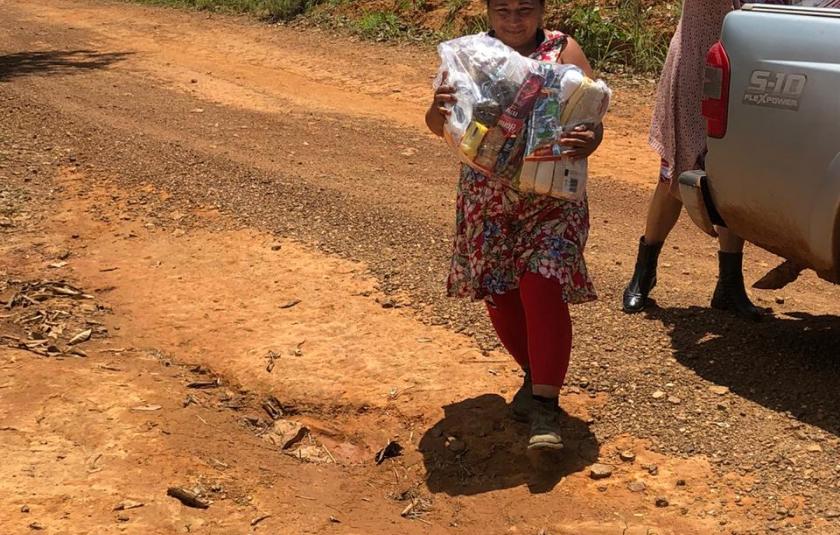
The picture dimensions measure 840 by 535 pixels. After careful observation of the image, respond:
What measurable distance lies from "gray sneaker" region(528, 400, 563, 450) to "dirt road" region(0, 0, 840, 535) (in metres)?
0.16

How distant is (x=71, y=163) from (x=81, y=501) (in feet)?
15.1

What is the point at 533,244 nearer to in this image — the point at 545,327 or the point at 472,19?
the point at 545,327

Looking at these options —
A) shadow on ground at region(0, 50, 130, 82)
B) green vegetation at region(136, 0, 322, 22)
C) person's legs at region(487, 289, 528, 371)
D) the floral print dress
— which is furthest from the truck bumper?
green vegetation at region(136, 0, 322, 22)

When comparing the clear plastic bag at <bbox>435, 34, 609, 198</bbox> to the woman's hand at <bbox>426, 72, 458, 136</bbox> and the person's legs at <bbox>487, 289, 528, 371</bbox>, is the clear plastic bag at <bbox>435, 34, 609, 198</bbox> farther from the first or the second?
the person's legs at <bbox>487, 289, 528, 371</bbox>

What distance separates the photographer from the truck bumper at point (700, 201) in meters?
4.53

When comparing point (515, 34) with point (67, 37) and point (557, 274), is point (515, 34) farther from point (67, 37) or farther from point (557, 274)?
point (67, 37)

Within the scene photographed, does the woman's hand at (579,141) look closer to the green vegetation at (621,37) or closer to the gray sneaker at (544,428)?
the gray sneaker at (544,428)

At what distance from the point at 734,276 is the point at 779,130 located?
3.64 feet

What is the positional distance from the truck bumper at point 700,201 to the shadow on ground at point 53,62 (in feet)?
26.4

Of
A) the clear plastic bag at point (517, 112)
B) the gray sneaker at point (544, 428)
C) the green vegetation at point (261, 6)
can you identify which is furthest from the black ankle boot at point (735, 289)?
the green vegetation at point (261, 6)

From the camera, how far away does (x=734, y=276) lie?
16.6ft

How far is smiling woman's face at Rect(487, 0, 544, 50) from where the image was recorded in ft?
12.3

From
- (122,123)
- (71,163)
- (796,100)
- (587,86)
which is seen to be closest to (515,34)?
(587,86)

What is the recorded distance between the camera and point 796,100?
4012 mm
